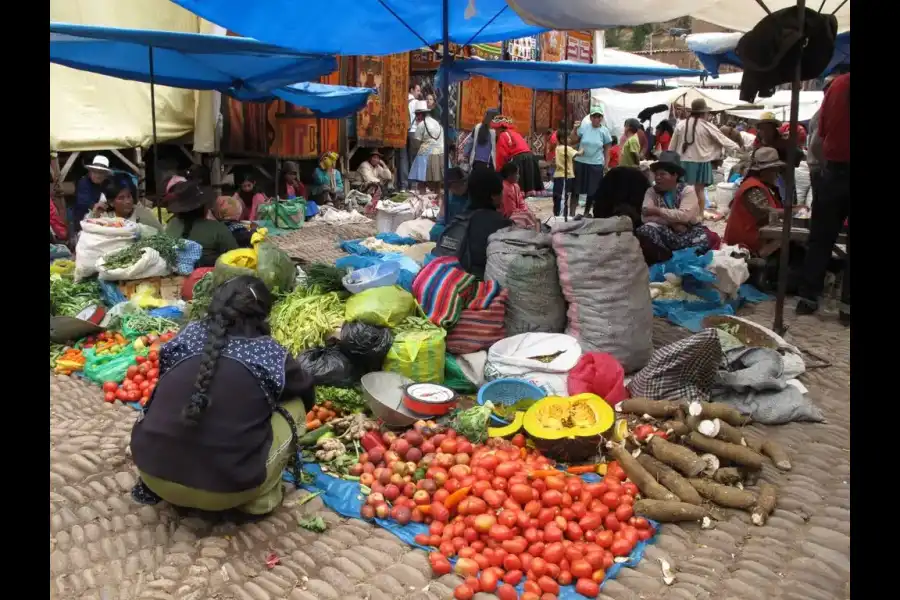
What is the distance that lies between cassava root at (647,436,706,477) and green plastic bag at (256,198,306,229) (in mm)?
9734

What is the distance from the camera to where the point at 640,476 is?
339 centimetres

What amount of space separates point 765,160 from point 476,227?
3.66m

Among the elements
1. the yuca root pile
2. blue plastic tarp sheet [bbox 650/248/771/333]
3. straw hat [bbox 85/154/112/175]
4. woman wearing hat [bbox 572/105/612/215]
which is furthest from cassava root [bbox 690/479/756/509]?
woman wearing hat [bbox 572/105/612/215]

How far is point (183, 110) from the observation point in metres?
12.2

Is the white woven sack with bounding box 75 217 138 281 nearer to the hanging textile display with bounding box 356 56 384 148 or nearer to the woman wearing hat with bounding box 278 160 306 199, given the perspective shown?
the woman wearing hat with bounding box 278 160 306 199

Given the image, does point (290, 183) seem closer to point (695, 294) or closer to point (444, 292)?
point (695, 294)

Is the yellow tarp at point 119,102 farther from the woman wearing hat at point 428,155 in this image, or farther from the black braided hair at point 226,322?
the black braided hair at point 226,322

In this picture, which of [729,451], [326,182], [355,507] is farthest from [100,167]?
[729,451]

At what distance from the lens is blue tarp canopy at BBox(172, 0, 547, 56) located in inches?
226

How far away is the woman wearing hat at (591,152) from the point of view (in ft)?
40.7

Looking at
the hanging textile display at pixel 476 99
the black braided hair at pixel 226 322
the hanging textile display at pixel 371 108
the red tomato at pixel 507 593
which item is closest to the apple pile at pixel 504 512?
the red tomato at pixel 507 593
